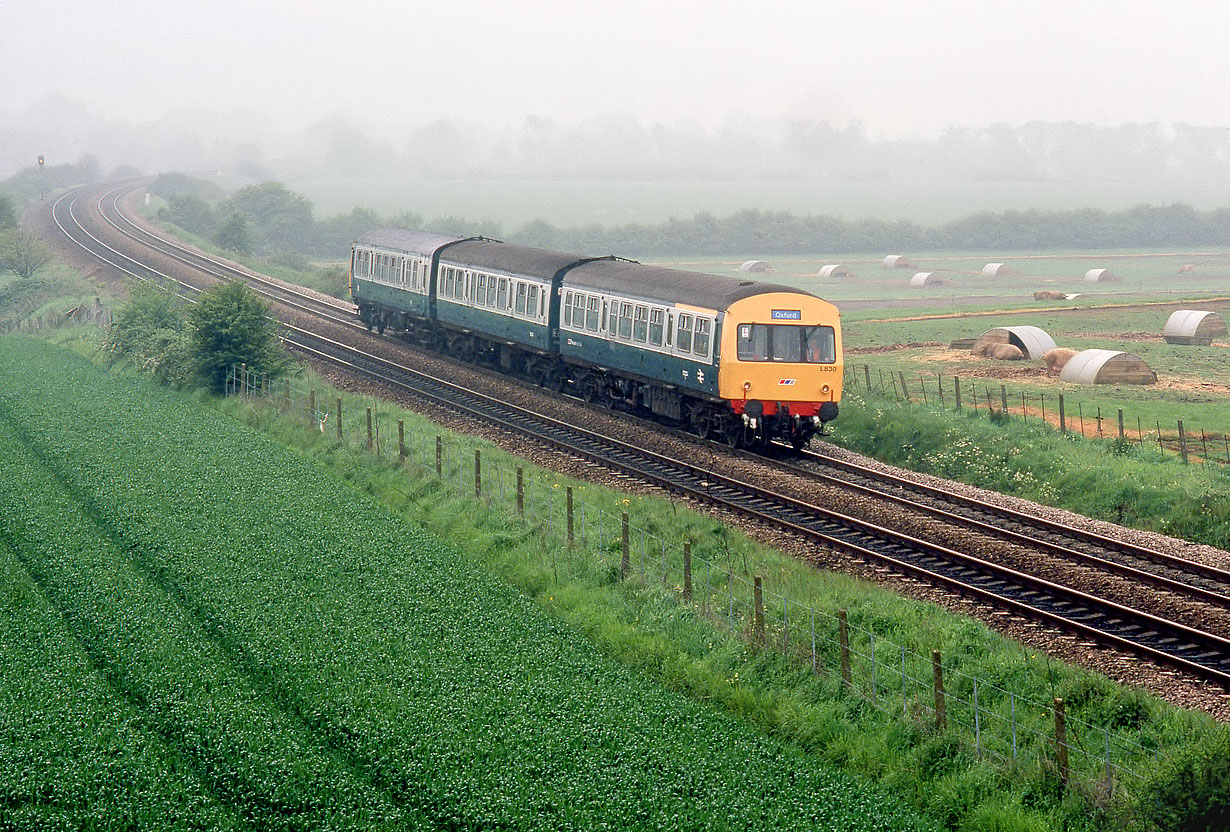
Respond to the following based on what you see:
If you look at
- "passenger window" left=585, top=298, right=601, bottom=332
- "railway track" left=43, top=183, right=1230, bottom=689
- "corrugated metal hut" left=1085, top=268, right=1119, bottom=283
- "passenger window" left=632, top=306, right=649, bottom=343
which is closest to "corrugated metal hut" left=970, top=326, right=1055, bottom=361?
"passenger window" left=585, top=298, right=601, bottom=332

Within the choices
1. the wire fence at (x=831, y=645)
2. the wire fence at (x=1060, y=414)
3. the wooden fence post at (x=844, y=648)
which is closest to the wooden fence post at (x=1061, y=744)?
the wire fence at (x=831, y=645)

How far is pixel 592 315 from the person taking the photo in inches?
1330

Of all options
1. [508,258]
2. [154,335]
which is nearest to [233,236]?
[154,335]

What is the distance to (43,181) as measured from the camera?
140375 mm

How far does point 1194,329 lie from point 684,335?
117ft

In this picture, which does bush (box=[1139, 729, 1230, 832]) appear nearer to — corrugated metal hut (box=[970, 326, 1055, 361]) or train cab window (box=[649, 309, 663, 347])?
train cab window (box=[649, 309, 663, 347])

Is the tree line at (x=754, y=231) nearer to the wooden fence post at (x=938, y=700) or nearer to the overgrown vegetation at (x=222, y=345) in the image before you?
Answer: the overgrown vegetation at (x=222, y=345)

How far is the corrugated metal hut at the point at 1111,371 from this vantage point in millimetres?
43062

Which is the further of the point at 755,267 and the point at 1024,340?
the point at 755,267

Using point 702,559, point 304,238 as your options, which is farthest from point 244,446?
point 304,238

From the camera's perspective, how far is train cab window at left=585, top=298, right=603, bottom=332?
110ft

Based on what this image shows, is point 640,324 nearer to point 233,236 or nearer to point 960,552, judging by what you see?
point 960,552

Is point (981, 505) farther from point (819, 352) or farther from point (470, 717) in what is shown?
point (470, 717)

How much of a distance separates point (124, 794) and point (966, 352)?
147 ft
